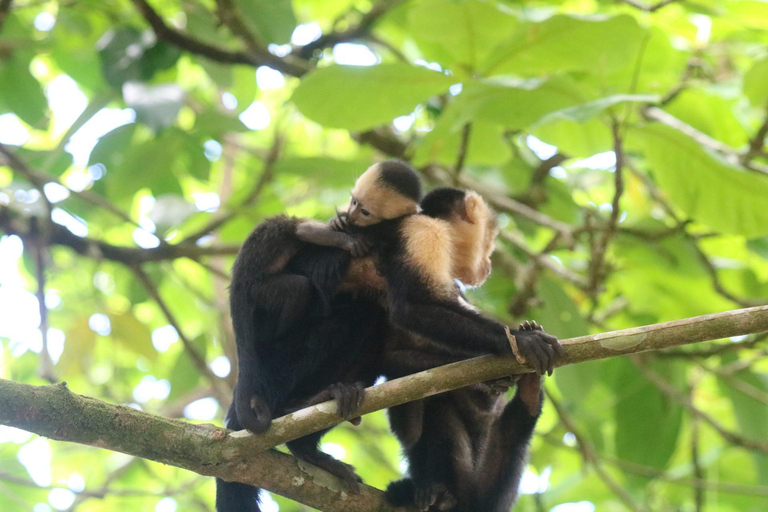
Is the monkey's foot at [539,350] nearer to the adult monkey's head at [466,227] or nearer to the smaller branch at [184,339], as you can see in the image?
the adult monkey's head at [466,227]

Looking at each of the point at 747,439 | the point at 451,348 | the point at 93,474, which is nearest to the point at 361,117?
the point at 451,348

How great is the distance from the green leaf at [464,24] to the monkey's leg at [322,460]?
61.1 inches

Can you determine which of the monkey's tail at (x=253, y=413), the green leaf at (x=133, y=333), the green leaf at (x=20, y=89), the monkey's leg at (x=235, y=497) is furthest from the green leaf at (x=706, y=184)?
the green leaf at (x=20, y=89)

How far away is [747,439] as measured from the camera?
3.55 meters

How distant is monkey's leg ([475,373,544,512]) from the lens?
2553 millimetres

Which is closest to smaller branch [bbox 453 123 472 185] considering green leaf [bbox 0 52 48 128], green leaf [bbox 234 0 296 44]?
green leaf [bbox 234 0 296 44]

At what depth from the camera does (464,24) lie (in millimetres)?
2773

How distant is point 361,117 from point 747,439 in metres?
2.43

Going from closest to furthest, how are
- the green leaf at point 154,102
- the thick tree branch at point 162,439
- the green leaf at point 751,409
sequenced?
the thick tree branch at point 162,439
the green leaf at point 154,102
the green leaf at point 751,409

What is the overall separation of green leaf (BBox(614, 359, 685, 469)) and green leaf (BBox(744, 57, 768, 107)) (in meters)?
1.42

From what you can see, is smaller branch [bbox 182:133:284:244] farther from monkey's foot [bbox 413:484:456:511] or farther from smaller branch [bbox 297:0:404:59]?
monkey's foot [bbox 413:484:456:511]

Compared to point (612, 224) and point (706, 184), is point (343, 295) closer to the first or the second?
point (612, 224)

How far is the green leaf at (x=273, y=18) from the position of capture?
11.6 ft

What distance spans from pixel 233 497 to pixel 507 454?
94cm
